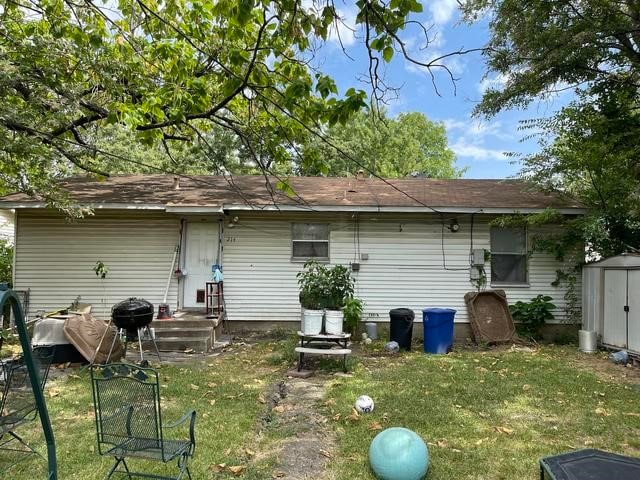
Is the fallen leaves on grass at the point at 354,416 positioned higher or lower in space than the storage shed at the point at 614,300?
lower

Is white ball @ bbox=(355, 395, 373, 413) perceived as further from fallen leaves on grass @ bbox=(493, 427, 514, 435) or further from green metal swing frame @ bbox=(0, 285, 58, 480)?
green metal swing frame @ bbox=(0, 285, 58, 480)

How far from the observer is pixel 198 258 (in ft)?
33.8

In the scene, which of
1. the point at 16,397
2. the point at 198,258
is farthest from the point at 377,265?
the point at 16,397

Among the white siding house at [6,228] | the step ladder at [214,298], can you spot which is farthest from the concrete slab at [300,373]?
the white siding house at [6,228]

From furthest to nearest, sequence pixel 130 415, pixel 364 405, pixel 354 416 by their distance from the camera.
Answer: pixel 364 405, pixel 354 416, pixel 130 415

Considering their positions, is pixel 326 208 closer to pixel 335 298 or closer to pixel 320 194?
pixel 320 194

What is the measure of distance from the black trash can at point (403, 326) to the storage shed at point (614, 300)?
3682mm

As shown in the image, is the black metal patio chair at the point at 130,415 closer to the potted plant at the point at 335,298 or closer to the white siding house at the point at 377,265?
the potted plant at the point at 335,298

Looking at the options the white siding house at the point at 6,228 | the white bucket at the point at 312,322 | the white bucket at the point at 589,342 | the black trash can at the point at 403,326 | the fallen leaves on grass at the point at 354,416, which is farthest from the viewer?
the white siding house at the point at 6,228

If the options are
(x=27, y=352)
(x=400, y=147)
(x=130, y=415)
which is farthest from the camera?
(x=400, y=147)

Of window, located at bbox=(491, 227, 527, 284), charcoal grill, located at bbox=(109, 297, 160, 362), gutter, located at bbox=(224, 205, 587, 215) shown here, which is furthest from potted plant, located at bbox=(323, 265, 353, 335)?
window, located at bbox=(491, 227, 527, 284)

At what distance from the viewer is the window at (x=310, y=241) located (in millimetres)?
10422

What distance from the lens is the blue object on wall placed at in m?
3.43

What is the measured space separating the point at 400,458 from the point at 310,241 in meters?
7.24
